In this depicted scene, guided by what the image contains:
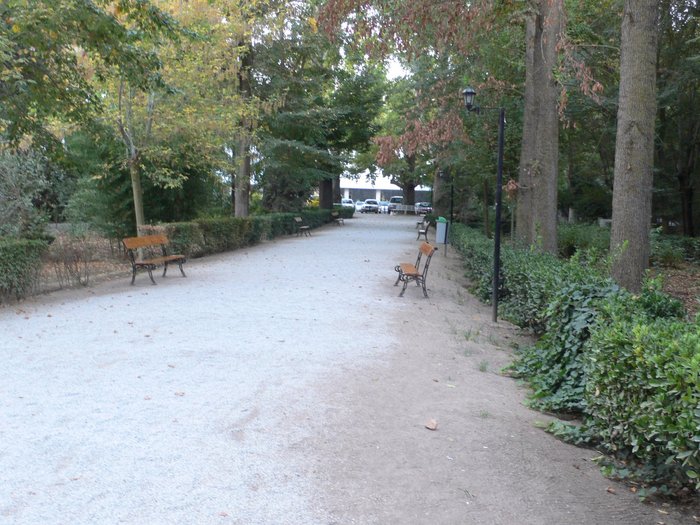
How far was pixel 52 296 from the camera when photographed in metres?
11.0

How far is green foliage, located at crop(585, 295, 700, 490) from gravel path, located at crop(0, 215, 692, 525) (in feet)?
0.90

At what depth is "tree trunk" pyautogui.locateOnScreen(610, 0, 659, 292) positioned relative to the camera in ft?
25.7

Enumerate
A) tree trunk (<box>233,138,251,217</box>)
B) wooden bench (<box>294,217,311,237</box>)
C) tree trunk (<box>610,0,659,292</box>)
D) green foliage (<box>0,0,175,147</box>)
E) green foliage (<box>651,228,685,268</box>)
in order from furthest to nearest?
wooden bench (<box>294,217,311,237</box>), tree trunk (<box>233,138,251,217</box>), green foliage (<box>651,228,685,268</box>), green foliage (<box>0,0,175,147</box>), tree trunk (<box>610,0,659,292</box>)

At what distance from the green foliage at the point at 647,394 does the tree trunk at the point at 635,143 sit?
3.48 meters

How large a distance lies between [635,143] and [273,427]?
593 centimetres

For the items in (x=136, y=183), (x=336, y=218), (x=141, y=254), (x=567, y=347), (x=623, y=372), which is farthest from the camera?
(x=336, y=218)

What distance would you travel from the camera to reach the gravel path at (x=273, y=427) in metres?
3.54

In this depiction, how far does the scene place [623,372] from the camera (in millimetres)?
4047

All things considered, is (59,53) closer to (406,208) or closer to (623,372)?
(623,372)

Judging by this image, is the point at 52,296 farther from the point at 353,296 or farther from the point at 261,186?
the point at 261,186

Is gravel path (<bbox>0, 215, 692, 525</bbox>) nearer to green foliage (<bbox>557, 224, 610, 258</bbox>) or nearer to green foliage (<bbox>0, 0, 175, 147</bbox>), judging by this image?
green foliage (<bbox>0, 0, 175, 147</bbox>)

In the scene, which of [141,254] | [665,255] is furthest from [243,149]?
[665,255]

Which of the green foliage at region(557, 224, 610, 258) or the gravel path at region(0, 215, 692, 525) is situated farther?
the green foliage at region(557, 224, 610, 258)

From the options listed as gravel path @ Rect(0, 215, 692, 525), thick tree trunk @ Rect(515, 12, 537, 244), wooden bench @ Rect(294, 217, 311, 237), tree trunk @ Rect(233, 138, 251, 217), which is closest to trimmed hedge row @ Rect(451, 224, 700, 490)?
gravel path @ Rect(0, 215, 692, 525)
